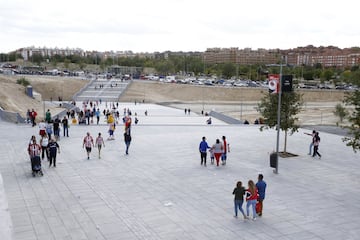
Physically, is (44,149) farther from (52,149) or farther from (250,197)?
(250,197)

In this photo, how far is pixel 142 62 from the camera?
15012 cm

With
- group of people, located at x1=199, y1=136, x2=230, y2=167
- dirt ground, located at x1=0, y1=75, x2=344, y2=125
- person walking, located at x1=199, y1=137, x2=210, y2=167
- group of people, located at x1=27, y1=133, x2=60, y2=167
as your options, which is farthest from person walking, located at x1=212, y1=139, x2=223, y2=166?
dirt ground, located at x1=0, y1=75, x2=344, y2=125

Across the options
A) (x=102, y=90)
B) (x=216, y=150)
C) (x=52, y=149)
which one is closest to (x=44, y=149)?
(x=52, y=149)

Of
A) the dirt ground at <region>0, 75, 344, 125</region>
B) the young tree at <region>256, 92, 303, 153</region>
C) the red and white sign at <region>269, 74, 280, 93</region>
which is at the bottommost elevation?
the dirt ground at <region>0, 75, 344, 125</region>

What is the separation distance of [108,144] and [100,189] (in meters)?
7.57

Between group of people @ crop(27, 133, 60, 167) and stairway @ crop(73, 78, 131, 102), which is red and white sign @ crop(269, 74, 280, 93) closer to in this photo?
group of people @ crop(27, 133, 60, 167)

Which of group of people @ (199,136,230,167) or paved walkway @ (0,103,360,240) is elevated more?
group of people @ (199,136,230,167)

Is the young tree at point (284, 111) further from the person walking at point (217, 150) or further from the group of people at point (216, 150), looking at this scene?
the person walking at point (217, 150)

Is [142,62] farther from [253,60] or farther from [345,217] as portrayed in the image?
[345,217]

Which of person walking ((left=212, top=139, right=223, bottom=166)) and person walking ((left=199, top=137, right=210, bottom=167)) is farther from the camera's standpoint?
person walking ((left=199, top=137, right=210, bottom=167))

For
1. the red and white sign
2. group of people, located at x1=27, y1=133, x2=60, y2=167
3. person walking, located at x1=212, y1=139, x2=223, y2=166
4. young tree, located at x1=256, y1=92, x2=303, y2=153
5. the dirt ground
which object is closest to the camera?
group of people, located at x1=27, y1=133, x2=60, y2=167

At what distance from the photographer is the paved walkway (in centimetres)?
945

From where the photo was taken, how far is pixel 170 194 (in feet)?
40.2

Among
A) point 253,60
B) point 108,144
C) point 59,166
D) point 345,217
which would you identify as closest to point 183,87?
point 108,144
